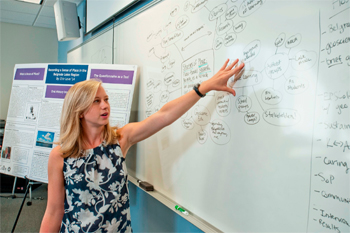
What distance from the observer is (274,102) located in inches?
35.9

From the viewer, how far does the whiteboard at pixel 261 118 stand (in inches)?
29.6

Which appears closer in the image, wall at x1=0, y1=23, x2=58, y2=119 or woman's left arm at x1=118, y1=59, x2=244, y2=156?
woman's left arm at x1=118, y1=59, x2=244, y2=156

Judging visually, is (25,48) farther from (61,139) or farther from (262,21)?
(262,21)

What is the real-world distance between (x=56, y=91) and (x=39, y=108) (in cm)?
23

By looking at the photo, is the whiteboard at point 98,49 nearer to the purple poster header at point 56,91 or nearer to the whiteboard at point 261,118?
the purple poster header at point 56,91

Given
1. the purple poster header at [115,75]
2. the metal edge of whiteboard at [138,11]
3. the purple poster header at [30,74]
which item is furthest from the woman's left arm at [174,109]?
the purple poster header at [30,74]

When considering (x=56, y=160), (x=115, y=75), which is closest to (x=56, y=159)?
(x=56, y=160)

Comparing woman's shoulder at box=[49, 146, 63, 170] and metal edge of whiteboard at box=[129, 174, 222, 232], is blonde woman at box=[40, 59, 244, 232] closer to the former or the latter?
woman's shoulder at box=[49, 146, 63, 170]

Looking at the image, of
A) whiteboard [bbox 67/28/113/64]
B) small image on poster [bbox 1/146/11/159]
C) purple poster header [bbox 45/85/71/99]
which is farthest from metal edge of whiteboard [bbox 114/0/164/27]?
small image on poster [bbox 1/146/11/159]

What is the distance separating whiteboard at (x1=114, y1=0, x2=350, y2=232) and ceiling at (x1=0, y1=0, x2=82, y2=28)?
10.0 feet

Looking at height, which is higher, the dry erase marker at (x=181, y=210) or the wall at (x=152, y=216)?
the dry erase marker at (x=181, y=210)

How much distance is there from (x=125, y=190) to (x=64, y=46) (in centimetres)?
422

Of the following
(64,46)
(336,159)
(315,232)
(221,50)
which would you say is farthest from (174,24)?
(64,46)

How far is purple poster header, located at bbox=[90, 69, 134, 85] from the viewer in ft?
6.21
